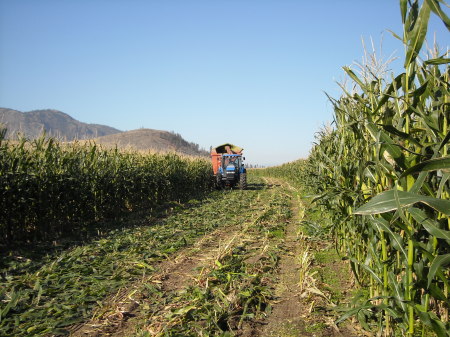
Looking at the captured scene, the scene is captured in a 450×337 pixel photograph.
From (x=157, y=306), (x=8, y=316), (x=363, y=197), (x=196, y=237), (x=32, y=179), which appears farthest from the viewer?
(x=196, y=237)

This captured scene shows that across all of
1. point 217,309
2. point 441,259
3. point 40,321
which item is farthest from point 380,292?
point 40,321

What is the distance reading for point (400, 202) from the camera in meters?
2.19

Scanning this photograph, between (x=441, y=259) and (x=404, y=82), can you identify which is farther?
(x=404, y=82)

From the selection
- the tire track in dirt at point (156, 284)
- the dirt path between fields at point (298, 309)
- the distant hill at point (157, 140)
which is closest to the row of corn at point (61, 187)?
the tire track in dirt at point (156, 284)

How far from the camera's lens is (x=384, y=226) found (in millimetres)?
2717

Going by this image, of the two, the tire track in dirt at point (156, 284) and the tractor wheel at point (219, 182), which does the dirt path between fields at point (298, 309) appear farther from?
the tractor wheel at point (219, 182)

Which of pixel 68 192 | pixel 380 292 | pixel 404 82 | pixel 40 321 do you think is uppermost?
pixel 404 82

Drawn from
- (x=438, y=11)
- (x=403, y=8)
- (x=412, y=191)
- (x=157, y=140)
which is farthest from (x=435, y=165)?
(x=157, y=140)

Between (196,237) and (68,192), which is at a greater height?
(68,192)

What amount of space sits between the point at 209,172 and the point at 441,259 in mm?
22325

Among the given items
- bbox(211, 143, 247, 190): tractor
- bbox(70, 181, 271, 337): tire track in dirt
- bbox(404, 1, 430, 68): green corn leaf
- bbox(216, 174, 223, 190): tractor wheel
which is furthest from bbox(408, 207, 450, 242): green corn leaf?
bbox(216, 174, 223, 190): tractor wheel

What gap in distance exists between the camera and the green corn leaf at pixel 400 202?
2.08 meters

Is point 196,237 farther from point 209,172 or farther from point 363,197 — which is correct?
point 209,172

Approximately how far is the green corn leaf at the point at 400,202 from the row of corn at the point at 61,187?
297 inches
